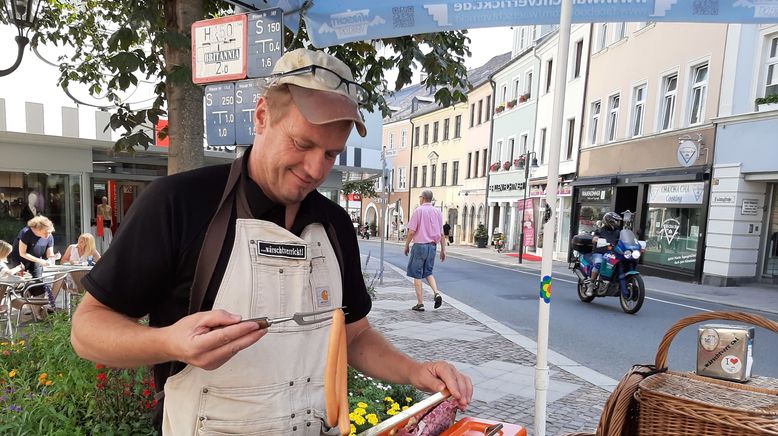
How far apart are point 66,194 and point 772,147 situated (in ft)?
55.1

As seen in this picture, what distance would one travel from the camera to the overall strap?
3.73 ft

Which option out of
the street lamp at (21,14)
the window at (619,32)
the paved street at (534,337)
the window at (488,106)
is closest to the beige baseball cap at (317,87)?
the paved street at (534,337)

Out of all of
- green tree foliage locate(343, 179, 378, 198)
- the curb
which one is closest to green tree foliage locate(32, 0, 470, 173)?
the curb

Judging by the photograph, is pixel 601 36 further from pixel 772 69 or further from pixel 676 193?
pixel 676 193

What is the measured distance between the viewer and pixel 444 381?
133 centimetres

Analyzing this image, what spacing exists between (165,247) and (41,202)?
1140 cm

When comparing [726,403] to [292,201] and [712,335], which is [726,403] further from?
[292,201]

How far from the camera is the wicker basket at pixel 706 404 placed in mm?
1184

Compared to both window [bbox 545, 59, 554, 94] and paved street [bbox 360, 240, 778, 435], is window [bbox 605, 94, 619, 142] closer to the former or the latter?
window [bbox 545, 59, 554, 94]

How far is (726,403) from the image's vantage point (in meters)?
1.24

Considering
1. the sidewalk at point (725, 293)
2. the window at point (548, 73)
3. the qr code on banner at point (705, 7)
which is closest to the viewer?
the qr code on banner at point (705, 7)

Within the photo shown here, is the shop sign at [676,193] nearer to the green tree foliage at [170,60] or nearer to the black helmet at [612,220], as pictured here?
the black helmet at [612,220]

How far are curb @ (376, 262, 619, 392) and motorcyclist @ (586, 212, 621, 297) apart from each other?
2403 millimetres

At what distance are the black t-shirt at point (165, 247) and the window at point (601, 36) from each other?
2090 cm
